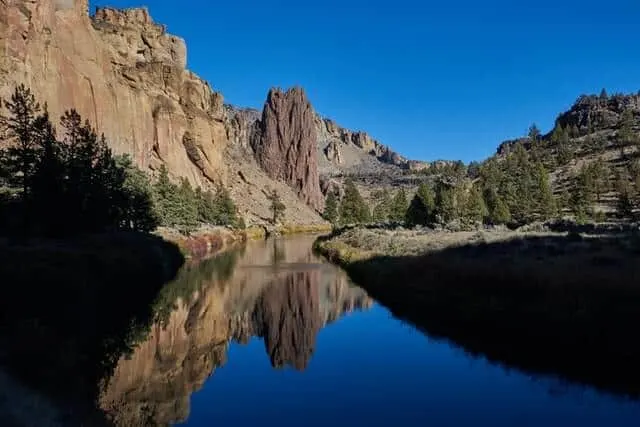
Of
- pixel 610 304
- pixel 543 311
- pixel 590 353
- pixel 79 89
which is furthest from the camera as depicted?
pixel 79 89

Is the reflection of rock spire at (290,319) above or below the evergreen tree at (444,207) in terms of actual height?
below

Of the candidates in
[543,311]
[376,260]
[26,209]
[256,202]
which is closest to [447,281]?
[543,311]

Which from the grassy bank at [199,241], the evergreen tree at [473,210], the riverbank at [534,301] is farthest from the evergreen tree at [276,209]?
the riverbank at [534,301]

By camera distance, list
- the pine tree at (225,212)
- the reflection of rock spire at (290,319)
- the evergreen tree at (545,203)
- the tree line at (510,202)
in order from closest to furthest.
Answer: the reflection of rock spire at (290,319), the tree line at (510,202), the evergreen tree at (545,203), the pine tree at (225,212)

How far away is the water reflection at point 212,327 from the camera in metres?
16.1

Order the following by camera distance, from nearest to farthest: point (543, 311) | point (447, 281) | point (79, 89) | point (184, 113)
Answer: point (543, 311), point (447, 281), point (79, 89), point (184, 113)

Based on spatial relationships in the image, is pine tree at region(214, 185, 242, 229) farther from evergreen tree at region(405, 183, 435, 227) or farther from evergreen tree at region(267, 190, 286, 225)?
evergreen tree at region(405, 183, 435, 227)

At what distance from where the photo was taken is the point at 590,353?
17.5 meters

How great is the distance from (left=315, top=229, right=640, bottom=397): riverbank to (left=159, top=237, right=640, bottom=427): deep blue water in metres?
1.20

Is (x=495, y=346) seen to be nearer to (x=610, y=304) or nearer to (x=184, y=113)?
(x=610, y=304)

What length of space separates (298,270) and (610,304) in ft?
105

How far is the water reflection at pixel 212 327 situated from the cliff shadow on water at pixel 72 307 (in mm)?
1036

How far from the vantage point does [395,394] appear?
1623 cm

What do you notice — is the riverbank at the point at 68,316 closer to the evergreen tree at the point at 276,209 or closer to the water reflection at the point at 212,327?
the water reflection at the point at 212,327
